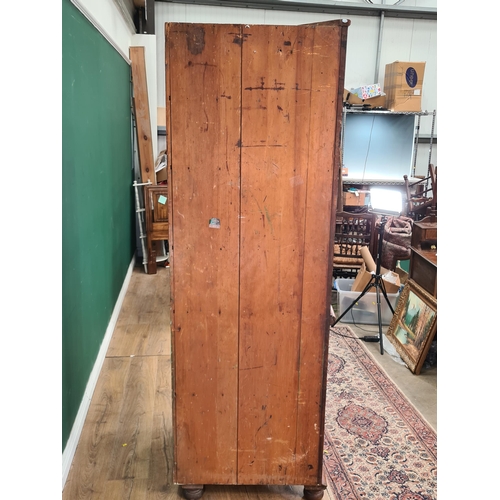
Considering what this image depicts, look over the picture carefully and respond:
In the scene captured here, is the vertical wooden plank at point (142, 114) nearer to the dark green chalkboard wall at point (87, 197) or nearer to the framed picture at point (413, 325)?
the dark green chalkboard wall at point (87, 197)

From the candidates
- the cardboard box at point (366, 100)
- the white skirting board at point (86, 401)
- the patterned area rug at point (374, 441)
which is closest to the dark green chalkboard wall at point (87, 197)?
the white skirting board at point (86, 401)

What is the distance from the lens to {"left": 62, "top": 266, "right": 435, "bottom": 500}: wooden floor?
2213 mm

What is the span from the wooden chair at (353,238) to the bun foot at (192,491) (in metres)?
2.95

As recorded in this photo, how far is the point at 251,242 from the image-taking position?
6.33 ft

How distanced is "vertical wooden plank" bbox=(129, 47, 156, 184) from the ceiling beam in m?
1.54

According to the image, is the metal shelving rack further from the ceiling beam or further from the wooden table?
the wooden table

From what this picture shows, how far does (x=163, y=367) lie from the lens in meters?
3.46

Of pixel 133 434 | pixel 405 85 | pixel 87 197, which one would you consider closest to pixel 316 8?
pixel 405 85

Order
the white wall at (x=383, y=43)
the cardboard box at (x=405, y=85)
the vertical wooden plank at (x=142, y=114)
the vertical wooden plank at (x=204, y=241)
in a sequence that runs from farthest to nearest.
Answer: the white wall at (x=383, y=43), the cardboard box at (x=405, y=85), the vertical wooden plank at (x=142, y=114), the vertical wooden plank at (x=204, y=241)

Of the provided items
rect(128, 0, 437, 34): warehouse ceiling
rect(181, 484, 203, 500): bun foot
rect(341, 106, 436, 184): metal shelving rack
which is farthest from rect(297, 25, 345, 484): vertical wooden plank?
rect(341, 106, 436, 184): metal shelving rack

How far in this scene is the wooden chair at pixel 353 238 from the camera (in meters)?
4.71

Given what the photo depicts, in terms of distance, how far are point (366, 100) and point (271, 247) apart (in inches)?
229

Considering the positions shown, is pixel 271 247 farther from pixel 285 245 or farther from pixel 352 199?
pixel 352 199
